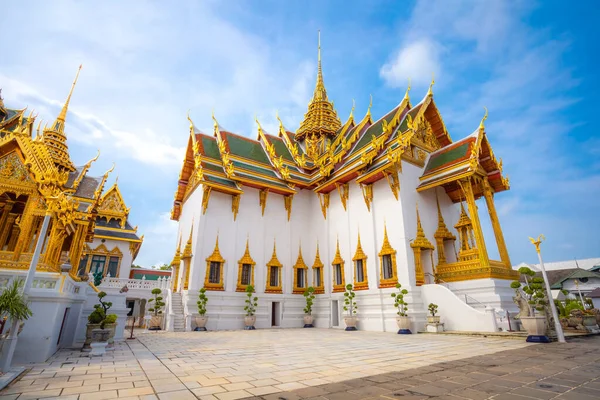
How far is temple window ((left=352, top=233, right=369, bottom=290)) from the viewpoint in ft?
44.4

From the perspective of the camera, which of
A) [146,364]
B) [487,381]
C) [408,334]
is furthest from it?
[408,334]

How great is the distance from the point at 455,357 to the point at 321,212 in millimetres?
11866

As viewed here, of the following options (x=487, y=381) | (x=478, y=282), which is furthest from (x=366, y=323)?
(x=487, y=381)

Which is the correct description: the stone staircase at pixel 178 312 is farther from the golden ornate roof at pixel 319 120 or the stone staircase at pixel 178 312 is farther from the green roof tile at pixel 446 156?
the golden ornate roof at pixel 319 120

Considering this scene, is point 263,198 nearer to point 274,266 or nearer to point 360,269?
point 274,266

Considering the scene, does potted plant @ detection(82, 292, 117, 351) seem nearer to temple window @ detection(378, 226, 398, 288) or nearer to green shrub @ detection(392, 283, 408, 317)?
green shrub @ detection(392, 283, 408, 317)

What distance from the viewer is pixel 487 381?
3570 mm

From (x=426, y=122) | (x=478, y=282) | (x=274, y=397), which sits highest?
(x=426, y=122)

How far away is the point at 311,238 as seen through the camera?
1695 centimetres

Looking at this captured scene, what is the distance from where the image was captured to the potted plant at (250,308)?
44.1 feet

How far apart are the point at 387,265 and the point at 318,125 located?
1205 cm

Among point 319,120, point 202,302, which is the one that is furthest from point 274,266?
point 319,120

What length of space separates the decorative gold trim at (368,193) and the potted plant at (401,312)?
159 inches

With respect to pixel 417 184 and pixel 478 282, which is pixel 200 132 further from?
pixel 478 282
